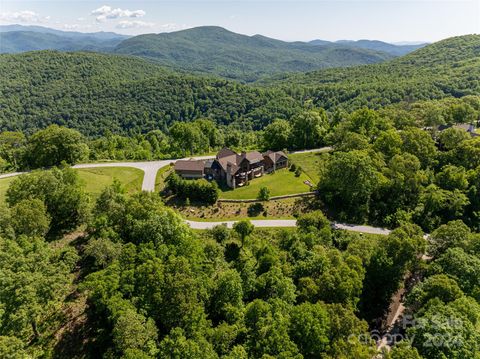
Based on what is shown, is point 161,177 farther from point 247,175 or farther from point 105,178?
point 247,175

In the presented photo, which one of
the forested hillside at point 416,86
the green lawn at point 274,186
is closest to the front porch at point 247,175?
the green lawn at point 274,186

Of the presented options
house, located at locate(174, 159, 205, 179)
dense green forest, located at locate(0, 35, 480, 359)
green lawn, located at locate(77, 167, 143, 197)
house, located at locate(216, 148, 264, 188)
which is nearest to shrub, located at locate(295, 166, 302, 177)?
dense green forest, located at locate(0, 35, 480, 359)

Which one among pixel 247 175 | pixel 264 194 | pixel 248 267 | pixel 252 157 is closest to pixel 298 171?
pixel 252 157

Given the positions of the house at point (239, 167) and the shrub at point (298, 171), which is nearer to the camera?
the house at point (239, 167)

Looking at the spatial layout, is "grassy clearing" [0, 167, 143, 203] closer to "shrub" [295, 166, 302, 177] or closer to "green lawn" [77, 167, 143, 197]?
"green lawn" [77, 167, 143, 197]

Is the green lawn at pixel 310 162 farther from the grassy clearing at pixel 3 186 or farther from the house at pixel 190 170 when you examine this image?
the grassy clearing at pixel 3 186

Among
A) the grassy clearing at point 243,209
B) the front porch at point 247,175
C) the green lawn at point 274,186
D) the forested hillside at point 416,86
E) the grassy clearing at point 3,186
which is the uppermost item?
the forested hillside at point 416,86
